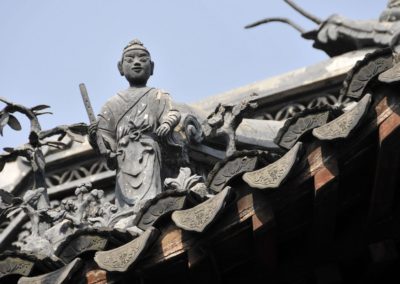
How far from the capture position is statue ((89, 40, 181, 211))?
49.3 feet

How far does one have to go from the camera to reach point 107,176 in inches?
809

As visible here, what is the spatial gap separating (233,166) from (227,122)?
265cm

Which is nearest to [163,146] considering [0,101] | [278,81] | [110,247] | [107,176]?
[0,101]

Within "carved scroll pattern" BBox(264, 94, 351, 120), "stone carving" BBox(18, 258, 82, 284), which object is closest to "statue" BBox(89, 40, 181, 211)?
"stone carving" BBox(18, 258, 82, 284)

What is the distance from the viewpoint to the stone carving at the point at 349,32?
21.5 meters

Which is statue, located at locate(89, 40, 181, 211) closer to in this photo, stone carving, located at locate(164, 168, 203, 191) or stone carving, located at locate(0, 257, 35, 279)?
stone carving, located at locate(164, 168, 203, 191)

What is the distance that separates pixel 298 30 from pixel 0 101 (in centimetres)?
819

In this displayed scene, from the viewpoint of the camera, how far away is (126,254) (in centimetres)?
1141

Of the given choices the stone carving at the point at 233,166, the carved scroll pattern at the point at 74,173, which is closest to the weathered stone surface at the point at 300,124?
the stone carving at the point at 233,166

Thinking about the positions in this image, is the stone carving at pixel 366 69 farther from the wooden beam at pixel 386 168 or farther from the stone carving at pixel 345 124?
the stone carving at pixel 345 124

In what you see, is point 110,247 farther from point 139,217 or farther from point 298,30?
point 298,30

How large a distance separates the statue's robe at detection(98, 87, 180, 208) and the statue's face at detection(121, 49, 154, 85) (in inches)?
5.5

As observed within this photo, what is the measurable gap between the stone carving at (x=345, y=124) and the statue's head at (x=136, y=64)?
4.86m

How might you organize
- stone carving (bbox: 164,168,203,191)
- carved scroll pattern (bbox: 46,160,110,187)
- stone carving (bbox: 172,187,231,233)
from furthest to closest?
carved scroll pattern (bbox: 46,160,110,187) < stone carving (bbox: 164,168,203,191) < stone carving (bbox: 172,187,231,233)
